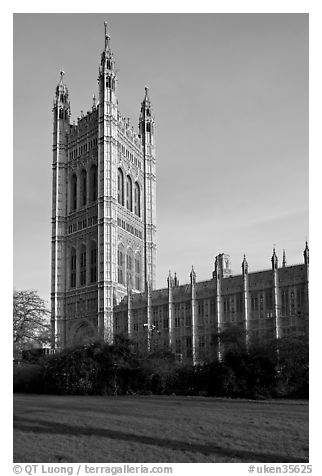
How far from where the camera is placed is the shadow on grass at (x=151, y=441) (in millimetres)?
12680

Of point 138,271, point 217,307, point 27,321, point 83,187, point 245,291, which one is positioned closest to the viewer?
point 27,321

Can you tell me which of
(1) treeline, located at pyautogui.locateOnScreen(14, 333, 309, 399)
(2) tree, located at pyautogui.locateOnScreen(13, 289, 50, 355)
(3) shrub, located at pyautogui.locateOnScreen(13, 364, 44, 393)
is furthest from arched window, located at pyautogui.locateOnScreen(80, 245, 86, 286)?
(3) shrub, located at pyautogui.locateOnScreen(13, 364, 44, 393)

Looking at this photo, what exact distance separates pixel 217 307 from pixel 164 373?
40004mm

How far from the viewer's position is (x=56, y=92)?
88500mm

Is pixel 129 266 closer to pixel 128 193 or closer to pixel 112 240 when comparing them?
pixel 112 240

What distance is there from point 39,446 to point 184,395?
13001mm

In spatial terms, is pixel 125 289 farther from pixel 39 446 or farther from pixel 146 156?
pixel 39 446

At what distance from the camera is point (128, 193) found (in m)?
87.4

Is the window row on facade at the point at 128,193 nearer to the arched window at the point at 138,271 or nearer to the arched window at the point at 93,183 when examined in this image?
the arched window at the point at 93,183

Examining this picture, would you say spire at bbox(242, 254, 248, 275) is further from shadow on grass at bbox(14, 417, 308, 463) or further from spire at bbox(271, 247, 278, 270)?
shadow on grass at bbox(14, 417, 308, 463)

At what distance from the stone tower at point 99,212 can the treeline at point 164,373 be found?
49994 millimetres

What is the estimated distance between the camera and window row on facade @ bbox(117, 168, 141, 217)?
84.9 meters

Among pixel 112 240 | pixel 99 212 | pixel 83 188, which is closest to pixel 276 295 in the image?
pixel 112 240

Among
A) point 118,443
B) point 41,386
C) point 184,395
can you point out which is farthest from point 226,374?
point 118,443
